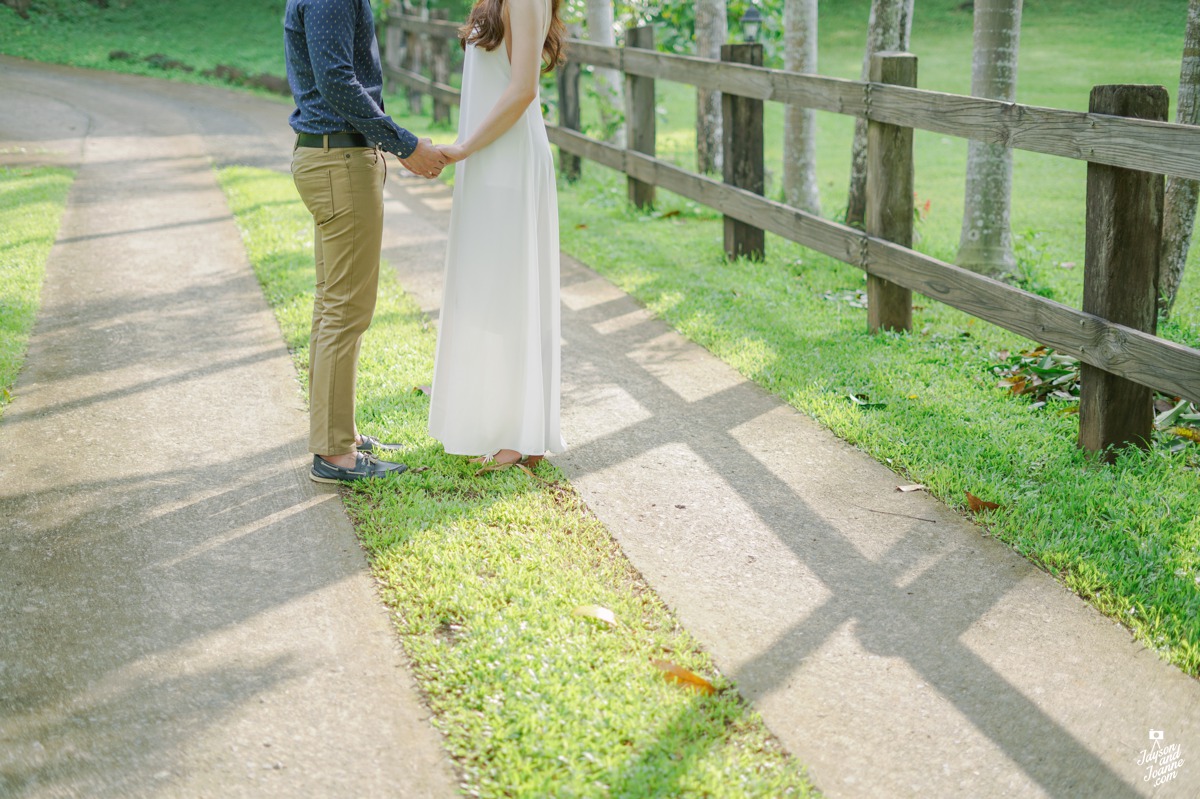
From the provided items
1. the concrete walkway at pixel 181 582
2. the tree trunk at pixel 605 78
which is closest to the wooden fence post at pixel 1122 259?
the concrete walkway at pixel 181 582

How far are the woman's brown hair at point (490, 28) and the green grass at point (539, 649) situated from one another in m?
1.66

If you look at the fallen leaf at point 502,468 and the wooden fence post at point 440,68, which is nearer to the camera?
the fallen leaf at point 502,468

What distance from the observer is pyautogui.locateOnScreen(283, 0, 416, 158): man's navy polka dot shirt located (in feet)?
12.6

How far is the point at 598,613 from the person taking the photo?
336 cm

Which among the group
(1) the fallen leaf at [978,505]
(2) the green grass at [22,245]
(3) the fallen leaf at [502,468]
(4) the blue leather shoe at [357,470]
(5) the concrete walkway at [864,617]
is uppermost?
(2) the green grass at [22,245]

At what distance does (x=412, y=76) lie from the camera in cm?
1655

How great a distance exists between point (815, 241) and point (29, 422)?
14.5 feet

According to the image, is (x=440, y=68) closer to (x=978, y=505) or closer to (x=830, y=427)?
(x=830, y=427)

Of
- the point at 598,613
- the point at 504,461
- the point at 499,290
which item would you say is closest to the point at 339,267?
the point at 499,290

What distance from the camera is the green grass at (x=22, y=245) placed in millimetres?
6000

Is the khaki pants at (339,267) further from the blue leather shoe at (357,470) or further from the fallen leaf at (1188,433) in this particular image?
the fallen leaf at (1188,433)

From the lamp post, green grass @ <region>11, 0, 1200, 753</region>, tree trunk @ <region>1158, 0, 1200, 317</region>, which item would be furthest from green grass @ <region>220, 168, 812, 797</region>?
the lamp post

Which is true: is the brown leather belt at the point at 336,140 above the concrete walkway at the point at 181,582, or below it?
above

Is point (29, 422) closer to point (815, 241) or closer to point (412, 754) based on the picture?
point (412, 754)
